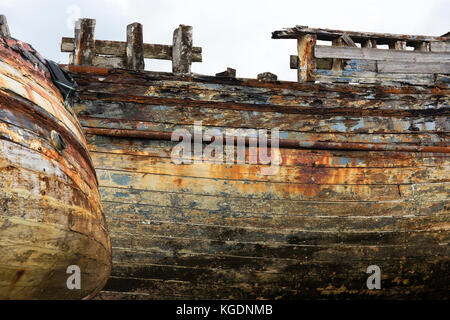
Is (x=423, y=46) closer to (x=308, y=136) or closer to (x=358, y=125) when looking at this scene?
(x=358, y=125)

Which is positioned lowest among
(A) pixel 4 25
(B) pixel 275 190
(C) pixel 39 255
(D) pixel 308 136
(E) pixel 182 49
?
(C) pixel 39 255

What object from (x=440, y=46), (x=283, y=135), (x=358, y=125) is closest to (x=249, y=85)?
(x=283, y=135)

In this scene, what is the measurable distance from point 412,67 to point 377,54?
1.47ft

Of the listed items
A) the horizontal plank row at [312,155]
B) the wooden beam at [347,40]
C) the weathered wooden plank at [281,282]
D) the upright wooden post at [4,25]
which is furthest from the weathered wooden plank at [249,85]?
the weathered wooden plank at [281,282]

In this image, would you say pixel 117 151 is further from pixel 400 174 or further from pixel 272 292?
pixel 400 174

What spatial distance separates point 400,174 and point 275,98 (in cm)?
143

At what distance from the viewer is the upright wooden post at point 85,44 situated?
13.9 ft

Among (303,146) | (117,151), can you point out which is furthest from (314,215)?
(117,151)

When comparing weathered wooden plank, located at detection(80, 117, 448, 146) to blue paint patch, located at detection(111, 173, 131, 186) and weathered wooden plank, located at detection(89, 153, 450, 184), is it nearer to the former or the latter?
weathered wooden plank, located at detection(89, 153, 450, 184)

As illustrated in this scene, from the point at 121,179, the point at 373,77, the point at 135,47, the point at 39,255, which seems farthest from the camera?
the point at 373,77

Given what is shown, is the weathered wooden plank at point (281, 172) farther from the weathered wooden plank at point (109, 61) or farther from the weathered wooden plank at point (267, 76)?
the weathered wooden plank at point (109, 61)

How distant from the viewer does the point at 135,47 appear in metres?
4.38

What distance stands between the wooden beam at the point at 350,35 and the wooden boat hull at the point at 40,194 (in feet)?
8.66

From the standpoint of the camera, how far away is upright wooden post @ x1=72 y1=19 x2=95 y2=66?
423 centimetres
